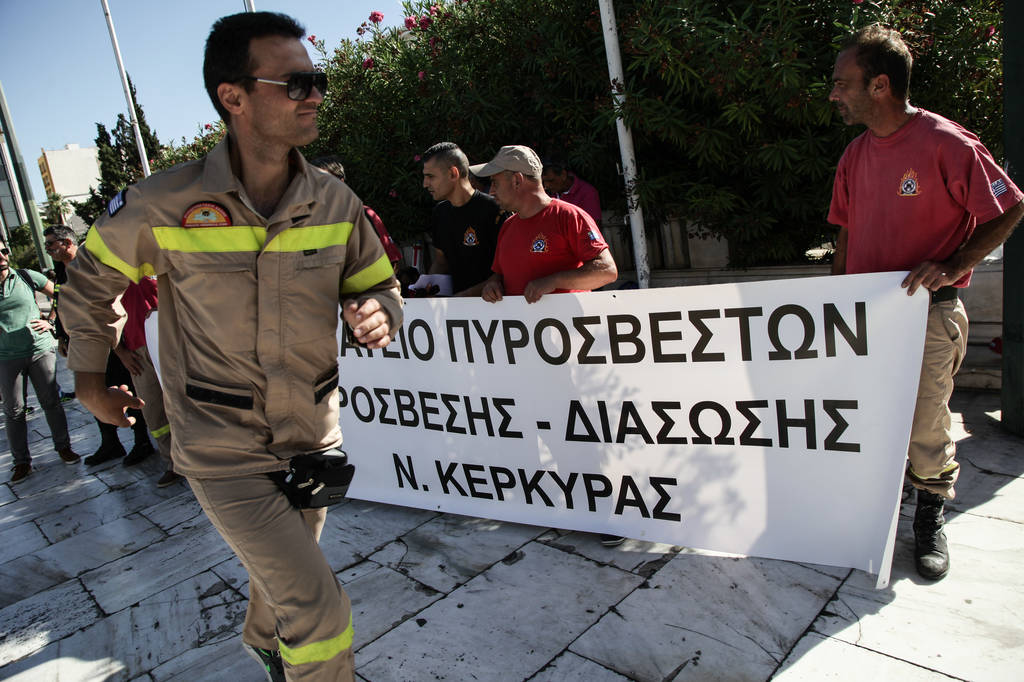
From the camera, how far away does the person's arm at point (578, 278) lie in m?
3.52

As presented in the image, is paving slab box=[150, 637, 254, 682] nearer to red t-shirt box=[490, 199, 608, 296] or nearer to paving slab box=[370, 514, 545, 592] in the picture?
paving slab box=[370, 514, 545, 592]

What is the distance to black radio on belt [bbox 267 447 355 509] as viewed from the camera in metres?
2.29

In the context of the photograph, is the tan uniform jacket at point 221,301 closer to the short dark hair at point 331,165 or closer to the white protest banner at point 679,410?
the white protest banner at point 679,410

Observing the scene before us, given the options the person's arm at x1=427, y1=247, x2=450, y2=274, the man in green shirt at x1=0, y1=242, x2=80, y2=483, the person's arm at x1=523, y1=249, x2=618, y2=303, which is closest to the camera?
the person's arm at x1=523, y1=249, x2=618, y2=303

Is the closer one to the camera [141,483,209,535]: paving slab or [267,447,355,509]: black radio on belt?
[267,447,355,509]: black radio on belt

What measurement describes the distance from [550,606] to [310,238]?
6.25ft

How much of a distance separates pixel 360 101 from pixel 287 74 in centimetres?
614

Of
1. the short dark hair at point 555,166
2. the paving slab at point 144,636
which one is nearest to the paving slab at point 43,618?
the paving slab at point 144,636

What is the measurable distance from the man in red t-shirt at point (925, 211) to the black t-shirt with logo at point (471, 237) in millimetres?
2201

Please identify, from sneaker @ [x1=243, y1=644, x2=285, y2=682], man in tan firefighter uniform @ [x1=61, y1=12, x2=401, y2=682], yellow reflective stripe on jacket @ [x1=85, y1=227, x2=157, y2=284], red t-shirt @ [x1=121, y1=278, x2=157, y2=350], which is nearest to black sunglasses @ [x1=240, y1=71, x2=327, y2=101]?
man in tan firefighter uniform @ [x1=61, y1=12, x2=401, y2=682]

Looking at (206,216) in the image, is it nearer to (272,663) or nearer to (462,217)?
(272,663)

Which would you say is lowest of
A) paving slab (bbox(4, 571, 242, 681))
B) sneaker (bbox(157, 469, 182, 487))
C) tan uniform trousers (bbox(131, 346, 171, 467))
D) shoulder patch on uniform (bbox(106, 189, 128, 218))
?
sneaker (bbox(157, 469, 182, 487))

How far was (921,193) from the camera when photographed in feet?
9.50

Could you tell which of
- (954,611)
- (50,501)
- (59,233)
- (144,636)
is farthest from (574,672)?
(59,233)
